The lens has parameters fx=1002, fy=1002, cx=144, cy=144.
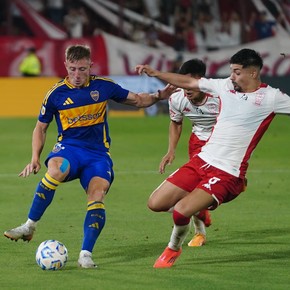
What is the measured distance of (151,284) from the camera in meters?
8.33

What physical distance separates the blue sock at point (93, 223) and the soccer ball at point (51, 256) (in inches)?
11.5

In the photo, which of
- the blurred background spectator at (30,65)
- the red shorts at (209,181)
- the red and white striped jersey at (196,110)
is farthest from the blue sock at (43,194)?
the blurred background spectator at (30,65)

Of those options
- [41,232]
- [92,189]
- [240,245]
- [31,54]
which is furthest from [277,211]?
[31,54]

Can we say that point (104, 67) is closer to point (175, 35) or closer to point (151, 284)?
point (175, 35)

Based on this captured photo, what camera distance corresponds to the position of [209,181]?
9.18m

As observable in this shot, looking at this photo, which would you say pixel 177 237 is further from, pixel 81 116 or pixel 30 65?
pixel 30 65

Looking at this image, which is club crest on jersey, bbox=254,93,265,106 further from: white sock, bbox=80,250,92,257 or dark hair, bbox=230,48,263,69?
white sock, bbox=80,250,92,257

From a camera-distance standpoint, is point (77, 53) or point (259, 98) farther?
point (77, 53)

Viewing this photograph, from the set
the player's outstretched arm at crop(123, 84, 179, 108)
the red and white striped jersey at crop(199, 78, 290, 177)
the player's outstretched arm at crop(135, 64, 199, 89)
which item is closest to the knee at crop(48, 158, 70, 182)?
the player's outstretched arm at crop(123, 84, 179, 108)

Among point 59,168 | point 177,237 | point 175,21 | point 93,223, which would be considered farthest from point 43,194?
point 175,21

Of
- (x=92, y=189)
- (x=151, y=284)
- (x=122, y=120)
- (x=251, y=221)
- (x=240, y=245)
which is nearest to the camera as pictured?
(x=151, y=284)

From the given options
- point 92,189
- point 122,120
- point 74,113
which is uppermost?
point 74,113

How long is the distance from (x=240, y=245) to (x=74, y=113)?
2259 mm

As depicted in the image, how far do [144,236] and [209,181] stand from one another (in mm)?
1921
